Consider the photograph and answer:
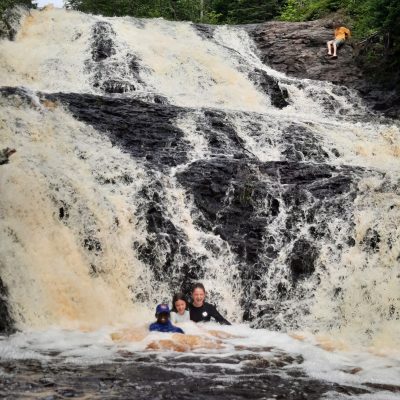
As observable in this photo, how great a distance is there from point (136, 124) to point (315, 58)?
9.73 m

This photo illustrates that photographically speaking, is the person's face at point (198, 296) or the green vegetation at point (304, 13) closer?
the person's face at point (198, 296)

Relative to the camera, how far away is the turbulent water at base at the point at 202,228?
8.18m

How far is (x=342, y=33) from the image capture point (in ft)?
68.6

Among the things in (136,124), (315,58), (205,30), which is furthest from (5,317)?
(205,30)

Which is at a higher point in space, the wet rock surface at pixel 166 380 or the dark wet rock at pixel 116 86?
the dark wet rock at pixel 116 86

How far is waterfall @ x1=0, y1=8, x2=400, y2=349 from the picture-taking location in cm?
896

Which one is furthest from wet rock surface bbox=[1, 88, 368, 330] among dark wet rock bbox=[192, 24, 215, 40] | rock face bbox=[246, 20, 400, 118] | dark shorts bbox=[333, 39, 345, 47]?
dark wet rock bbox=[192, 24, 215, 40]

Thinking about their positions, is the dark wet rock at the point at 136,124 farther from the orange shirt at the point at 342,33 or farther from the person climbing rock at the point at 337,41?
the orange shirt at the point at 342,33

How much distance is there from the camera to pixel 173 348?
23.3 ft

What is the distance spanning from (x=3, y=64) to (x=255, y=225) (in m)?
9.77

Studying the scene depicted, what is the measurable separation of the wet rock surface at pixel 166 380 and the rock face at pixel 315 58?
12794 millimetres

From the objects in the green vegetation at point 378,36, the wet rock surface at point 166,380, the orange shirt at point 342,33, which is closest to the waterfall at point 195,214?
the wet rock surface at point 166,380

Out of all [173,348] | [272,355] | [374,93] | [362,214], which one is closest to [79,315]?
[173,348]

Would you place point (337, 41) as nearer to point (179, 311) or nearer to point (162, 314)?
point (179, 311)
